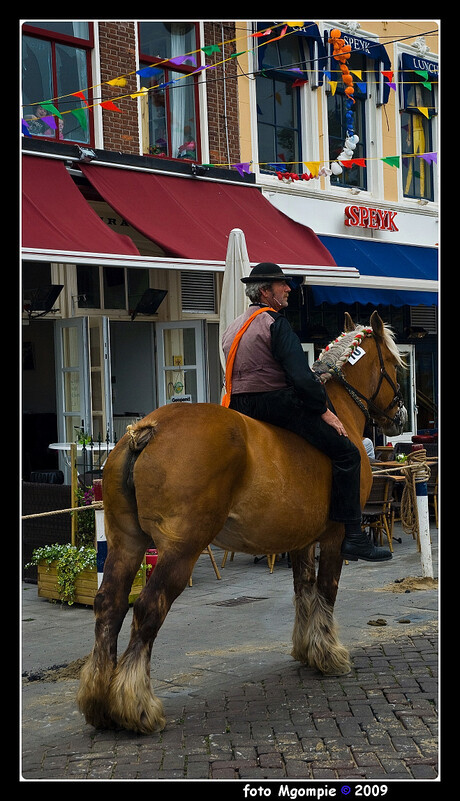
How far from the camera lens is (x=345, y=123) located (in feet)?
54.1

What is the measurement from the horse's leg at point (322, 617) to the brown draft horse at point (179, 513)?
2 centimetres

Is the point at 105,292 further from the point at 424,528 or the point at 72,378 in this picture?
the point at 424,528

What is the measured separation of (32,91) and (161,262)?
3.30m

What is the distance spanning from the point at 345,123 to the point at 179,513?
43.1 feet

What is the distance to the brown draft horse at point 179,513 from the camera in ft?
16.1

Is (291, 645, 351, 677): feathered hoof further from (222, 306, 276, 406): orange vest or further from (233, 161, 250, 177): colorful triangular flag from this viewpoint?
(233, 161, 250, 177): colorful triangular flag

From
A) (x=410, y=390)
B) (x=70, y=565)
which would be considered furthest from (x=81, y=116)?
(x=410, y=390)

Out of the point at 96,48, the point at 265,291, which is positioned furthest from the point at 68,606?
the point at 96,48

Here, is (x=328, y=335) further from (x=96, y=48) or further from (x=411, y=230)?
(x=96, y=48)

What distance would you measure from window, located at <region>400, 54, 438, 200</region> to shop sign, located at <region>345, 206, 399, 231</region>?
1.21 meters
